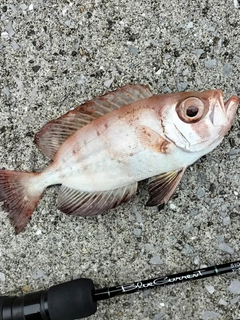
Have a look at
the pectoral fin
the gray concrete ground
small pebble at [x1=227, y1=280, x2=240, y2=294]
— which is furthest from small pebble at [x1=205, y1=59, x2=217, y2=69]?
small pebble at [x1=227, y1=280, x2=240, y2=294]

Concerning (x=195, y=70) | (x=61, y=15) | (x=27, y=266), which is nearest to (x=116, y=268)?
(x=27, y=266)

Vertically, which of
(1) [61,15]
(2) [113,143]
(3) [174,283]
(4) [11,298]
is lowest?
(3) [174,283]

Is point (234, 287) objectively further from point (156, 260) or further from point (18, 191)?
point (18, 191)

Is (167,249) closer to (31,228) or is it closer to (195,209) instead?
(195,209)

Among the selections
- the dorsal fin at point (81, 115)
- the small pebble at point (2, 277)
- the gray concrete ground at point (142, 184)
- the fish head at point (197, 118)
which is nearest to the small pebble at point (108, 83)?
the gray concrete ground at point (142, 184)

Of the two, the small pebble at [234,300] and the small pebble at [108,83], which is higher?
the small pebble at [108,83]

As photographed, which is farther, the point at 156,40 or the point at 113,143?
the point at 156,40

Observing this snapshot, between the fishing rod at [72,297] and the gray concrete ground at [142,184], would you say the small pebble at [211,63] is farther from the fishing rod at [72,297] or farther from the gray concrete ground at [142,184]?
the fishing rod at [72,297]
